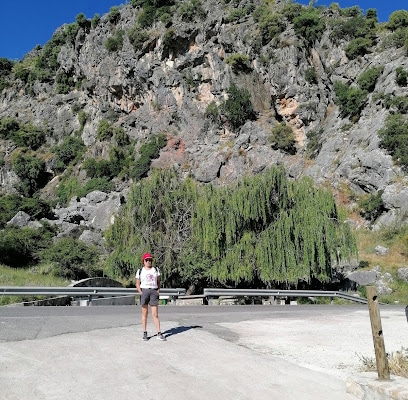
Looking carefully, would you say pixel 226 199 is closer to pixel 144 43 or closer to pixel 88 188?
pixel 88 188

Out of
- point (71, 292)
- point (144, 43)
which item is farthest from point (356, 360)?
point (144, 43)

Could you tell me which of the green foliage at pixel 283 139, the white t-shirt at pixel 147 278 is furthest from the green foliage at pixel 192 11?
the white t-shirt at pixel 147 278

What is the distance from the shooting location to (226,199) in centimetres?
2591

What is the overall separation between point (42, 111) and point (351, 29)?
182 ft

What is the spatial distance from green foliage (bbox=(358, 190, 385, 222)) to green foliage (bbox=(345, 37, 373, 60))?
21.9 m

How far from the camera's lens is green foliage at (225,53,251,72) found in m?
54.8

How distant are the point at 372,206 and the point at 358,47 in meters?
23.7

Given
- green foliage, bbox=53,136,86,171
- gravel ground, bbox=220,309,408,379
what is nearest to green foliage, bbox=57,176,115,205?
green foliage, bbox=53,136,86,171

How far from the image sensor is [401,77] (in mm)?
42969

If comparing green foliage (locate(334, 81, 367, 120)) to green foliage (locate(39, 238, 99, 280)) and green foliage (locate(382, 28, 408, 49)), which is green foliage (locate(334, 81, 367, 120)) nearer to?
green foliage (locate(382, 28, 408, 49))

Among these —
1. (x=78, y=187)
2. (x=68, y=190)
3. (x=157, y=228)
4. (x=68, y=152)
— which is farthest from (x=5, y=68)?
(x=157, y=228)

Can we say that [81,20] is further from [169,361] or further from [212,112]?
[169,361]

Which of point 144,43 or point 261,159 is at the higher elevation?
point 144,43

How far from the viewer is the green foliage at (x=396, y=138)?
38.0m
